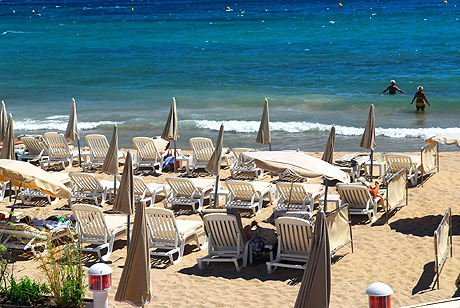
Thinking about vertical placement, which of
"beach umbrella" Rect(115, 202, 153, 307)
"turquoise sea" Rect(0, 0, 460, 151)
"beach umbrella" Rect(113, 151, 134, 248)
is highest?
"turquoise sea" Rect(0, 0, 460, 151)

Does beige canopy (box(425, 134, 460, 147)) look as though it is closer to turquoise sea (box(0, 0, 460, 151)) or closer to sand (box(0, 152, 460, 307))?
sand (box(0, 152, 460, 307))

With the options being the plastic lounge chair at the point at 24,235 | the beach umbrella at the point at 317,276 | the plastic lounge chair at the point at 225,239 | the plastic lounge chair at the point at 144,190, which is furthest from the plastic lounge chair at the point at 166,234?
the beach umbrella at the point at 317,276

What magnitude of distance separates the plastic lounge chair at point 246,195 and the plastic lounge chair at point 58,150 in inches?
220

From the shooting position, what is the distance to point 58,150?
1702cm

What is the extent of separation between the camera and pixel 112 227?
11.2 m

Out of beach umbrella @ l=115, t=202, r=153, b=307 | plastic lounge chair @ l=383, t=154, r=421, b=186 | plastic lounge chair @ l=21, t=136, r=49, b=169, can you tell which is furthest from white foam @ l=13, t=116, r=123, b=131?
beach umbrella @ l=115, t=202, r=153, b=307

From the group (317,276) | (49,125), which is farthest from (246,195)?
(49,125)

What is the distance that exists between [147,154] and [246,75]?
24.1 meters

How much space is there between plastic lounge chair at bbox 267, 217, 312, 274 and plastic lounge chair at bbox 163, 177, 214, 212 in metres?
3.42

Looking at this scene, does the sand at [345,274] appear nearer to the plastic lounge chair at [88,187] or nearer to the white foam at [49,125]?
the plastic lounge chair at [88,187]

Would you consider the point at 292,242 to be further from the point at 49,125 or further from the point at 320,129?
the point at 49,125

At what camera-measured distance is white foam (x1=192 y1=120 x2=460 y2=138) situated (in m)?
23.3

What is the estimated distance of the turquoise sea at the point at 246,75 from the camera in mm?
26125

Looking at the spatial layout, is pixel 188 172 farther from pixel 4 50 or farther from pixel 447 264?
pixel 4 50
